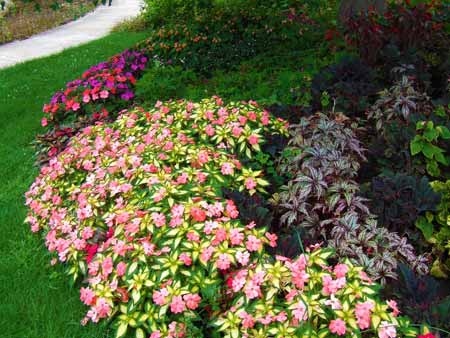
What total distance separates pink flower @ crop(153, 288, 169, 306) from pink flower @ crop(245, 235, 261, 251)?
478mm

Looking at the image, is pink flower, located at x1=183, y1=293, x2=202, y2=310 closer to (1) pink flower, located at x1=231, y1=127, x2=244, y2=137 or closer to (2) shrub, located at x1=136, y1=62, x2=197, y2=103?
(1) pink flower, located at x1=231, y1=127, x2=244, y2=137

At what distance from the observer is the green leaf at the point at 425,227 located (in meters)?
2.95

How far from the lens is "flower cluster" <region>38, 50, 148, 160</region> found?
18.2 feet

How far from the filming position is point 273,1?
9578 millimetres

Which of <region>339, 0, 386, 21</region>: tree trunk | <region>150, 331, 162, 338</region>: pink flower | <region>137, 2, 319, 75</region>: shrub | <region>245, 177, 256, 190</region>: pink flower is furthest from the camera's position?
<region>137, 2, 319, 75</region>: shrub

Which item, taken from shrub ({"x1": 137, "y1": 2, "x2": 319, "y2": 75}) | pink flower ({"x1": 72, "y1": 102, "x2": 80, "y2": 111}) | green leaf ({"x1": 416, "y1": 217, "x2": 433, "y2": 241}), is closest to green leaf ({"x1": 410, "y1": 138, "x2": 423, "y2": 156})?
green leaf ({"x1": 416, "y1": 217, "x2": 433, "y2": 241})

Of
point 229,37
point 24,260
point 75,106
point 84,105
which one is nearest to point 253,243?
point 24,260

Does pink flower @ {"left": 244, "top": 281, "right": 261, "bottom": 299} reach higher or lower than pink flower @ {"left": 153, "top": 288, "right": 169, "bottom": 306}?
higher

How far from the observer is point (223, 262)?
8.21ft

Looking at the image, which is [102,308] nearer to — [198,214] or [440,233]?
[198,214]

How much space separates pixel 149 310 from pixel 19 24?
534 inches

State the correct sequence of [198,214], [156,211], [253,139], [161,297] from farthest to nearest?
[253,139] < [156,211] < [198,214] < [161,297]

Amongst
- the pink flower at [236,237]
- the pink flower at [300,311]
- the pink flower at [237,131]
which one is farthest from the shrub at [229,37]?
the pink flower at [300,311]

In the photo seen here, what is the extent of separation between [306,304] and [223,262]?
1.71ft
